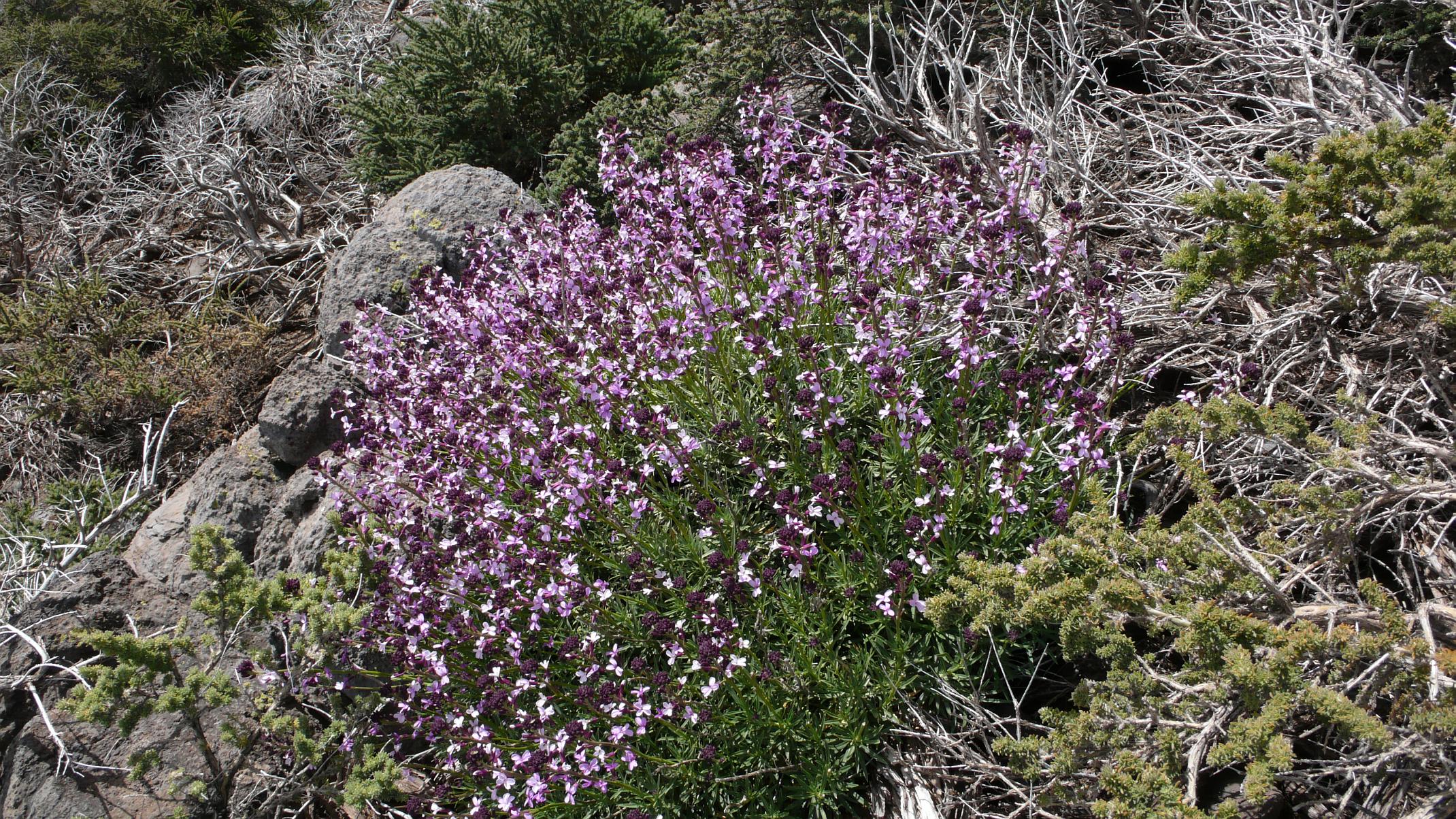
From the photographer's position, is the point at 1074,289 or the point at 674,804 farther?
the point at 1074,289

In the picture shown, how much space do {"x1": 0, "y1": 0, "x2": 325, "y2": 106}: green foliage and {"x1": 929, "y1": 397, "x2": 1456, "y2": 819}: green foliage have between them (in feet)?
35.3

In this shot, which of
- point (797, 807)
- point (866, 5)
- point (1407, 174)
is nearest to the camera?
point (1407, 174)

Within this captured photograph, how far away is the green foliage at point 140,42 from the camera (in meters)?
9.94

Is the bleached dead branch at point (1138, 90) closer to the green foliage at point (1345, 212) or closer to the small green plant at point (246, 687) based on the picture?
the green foliage at point (1345, 212)

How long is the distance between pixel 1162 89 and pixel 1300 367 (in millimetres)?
2531

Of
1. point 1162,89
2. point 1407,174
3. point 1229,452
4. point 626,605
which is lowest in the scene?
point 626,605

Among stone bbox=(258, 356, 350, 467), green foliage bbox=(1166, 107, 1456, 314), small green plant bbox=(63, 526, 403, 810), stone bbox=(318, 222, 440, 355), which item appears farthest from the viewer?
stone bbox=(318, 222, 440, 355)

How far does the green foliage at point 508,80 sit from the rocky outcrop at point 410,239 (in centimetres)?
95

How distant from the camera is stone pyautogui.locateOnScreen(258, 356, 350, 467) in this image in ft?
17.7

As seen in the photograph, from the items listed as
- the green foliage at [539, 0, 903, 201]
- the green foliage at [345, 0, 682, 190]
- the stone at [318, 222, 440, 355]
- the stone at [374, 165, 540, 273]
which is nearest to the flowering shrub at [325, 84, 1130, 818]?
the stone at [318, 222, 440, 355]

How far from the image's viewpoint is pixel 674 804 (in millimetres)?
3805

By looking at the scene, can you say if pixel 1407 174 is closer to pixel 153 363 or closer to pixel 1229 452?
pixel 1229 452

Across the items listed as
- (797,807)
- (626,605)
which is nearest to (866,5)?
(626,605)

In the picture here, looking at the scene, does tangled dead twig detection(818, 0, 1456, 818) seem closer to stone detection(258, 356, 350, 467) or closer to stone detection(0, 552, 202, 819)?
stone detection(0, 552, 202, 819)
